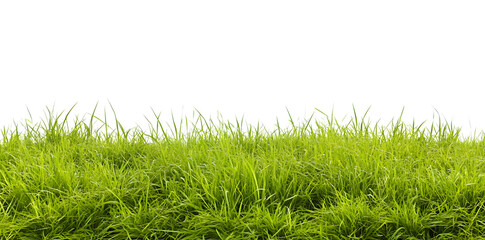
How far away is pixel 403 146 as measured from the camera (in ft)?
13.3

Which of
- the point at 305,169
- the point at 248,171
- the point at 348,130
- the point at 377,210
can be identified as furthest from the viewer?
the point at 348,130

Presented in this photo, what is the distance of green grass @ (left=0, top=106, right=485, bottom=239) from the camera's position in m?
2.93

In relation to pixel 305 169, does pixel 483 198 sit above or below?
below

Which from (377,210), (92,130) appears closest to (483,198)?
(377,210)

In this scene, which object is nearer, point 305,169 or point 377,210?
point 377,210

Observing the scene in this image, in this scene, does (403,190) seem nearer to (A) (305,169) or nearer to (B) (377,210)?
(B) (377,210)

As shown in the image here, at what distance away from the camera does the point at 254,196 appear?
3164 mm

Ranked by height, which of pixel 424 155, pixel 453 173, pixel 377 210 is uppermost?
pixel 424 155

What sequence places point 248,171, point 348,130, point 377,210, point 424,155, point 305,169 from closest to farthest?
point 377,210, point 248,171, point 305,169, point 424,155, point 348,130

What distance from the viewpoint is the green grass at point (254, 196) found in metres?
2.93

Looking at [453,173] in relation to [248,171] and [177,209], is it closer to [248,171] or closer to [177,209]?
[248,171]

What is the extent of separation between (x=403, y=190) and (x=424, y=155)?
3.03 feet

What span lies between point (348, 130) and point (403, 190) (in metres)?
1.28

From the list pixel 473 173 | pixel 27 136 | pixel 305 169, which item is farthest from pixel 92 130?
pixel 473 173
